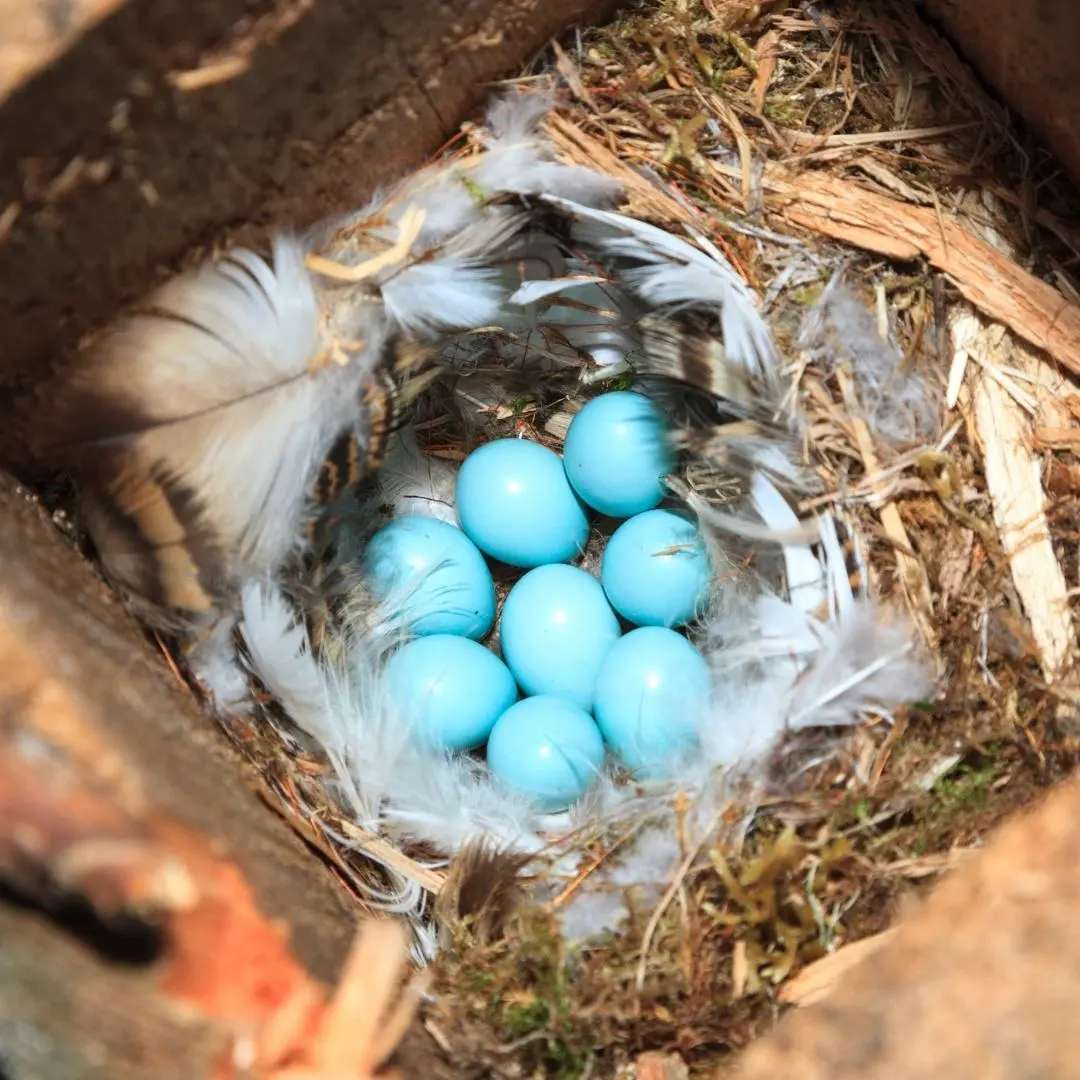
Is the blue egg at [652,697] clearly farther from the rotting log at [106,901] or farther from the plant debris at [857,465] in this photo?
A: the rotting log at [106,901]

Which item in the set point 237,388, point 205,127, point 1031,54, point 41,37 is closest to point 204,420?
point 237,388

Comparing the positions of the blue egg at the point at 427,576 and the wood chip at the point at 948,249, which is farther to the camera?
the blue egg at the point at 427,576

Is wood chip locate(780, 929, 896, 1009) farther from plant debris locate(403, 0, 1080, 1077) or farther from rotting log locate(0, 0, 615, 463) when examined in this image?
rotting log locate(0, 0, 615, 463)

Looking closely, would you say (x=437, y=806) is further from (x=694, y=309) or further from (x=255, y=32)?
(x=255, y=32)

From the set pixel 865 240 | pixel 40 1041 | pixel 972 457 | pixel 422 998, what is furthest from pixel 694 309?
pixel 40 1041

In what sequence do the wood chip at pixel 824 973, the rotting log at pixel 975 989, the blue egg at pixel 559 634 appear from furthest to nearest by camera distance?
1. the blue egg at pixel 559 634
2. the wood chip at pixel 824 973
3. the rotting log at pixel 975 989

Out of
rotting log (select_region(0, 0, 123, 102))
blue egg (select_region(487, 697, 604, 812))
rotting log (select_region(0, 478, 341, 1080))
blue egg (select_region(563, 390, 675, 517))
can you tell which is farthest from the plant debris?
rotting log (select_region(0, 0, 123, 102))

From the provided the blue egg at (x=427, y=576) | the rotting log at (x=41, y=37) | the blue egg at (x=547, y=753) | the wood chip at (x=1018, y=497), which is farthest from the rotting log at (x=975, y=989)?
the rotting log at (x=41, y=37)
